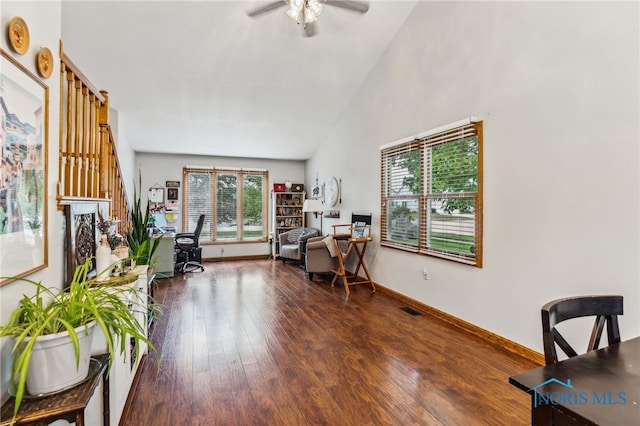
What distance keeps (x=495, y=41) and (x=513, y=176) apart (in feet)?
4.09

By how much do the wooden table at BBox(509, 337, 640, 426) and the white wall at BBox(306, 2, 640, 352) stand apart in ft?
4.56

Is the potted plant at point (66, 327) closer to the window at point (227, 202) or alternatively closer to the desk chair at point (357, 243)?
the desk chair at point (357, 243)

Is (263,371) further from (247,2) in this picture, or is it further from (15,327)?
(247,2)

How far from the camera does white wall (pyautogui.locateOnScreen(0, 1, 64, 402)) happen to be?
3.61 ft

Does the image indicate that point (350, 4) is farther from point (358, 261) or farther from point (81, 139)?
point (358, 261)

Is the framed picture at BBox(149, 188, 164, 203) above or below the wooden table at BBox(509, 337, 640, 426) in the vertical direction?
above

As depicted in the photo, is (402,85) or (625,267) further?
(402,85)

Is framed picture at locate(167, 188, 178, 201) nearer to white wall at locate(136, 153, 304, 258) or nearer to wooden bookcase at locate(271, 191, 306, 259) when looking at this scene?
white wall at locate(136, 153, 304, 258)

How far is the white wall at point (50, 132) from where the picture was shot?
43.3 inches

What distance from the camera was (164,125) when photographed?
215 inches

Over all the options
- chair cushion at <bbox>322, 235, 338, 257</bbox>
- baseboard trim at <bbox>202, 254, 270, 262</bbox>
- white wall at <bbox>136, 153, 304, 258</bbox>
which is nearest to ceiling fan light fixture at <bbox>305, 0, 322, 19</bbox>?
chair cushion at <bbox>322, 235, 338, 257</bbox>

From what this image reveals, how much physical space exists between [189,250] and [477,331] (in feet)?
16.7

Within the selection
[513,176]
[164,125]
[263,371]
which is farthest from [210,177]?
[513,176]

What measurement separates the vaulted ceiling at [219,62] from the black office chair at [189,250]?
1858 mm
